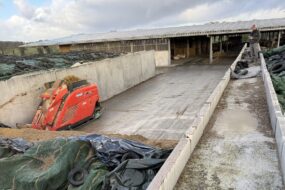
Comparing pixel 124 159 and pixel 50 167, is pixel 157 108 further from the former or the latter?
pixel 50 167

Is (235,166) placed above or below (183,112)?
above

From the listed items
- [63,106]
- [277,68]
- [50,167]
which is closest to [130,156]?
[50,167]

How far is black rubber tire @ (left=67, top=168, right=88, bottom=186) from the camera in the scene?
438 centimetres

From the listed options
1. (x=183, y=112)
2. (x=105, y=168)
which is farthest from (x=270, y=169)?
(x=183, y=112)

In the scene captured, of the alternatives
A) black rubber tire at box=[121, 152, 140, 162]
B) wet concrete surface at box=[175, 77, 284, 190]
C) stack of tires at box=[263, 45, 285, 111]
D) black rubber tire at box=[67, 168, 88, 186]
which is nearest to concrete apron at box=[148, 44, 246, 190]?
wet concrete surface at box=[175, 77, 284, 190]

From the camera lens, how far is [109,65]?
16.5 m

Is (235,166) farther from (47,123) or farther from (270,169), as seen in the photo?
(47,123)

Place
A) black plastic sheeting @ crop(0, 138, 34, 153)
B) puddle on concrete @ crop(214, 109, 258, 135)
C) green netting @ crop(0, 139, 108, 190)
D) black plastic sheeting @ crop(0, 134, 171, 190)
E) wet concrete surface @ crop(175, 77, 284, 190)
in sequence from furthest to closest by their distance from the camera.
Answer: black plastic sheeting @ crop(0, 138, 34, 153) → puddle on concrete @ crop(214, 109, 258, 135) → green netting @ crop(0, 139, 108, 190) → black plastic sheeting @ crop(0, 134, 171, 190) → wet concrete surface @ crop(175, 77, 284, 190)

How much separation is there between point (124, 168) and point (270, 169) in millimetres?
2177

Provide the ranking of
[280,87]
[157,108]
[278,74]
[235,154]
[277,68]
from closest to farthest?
[235,154] → [280,87] → [278,74] → [277,68] → [157,108]

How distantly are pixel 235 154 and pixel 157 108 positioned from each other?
876 centimetres

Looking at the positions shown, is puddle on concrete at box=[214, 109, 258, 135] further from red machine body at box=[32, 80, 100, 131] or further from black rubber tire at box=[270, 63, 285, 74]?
black rubber tire at box=[270, 63, 285, 74]

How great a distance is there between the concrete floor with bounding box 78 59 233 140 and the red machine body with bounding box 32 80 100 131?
85cm

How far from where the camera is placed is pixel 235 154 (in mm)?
4500
